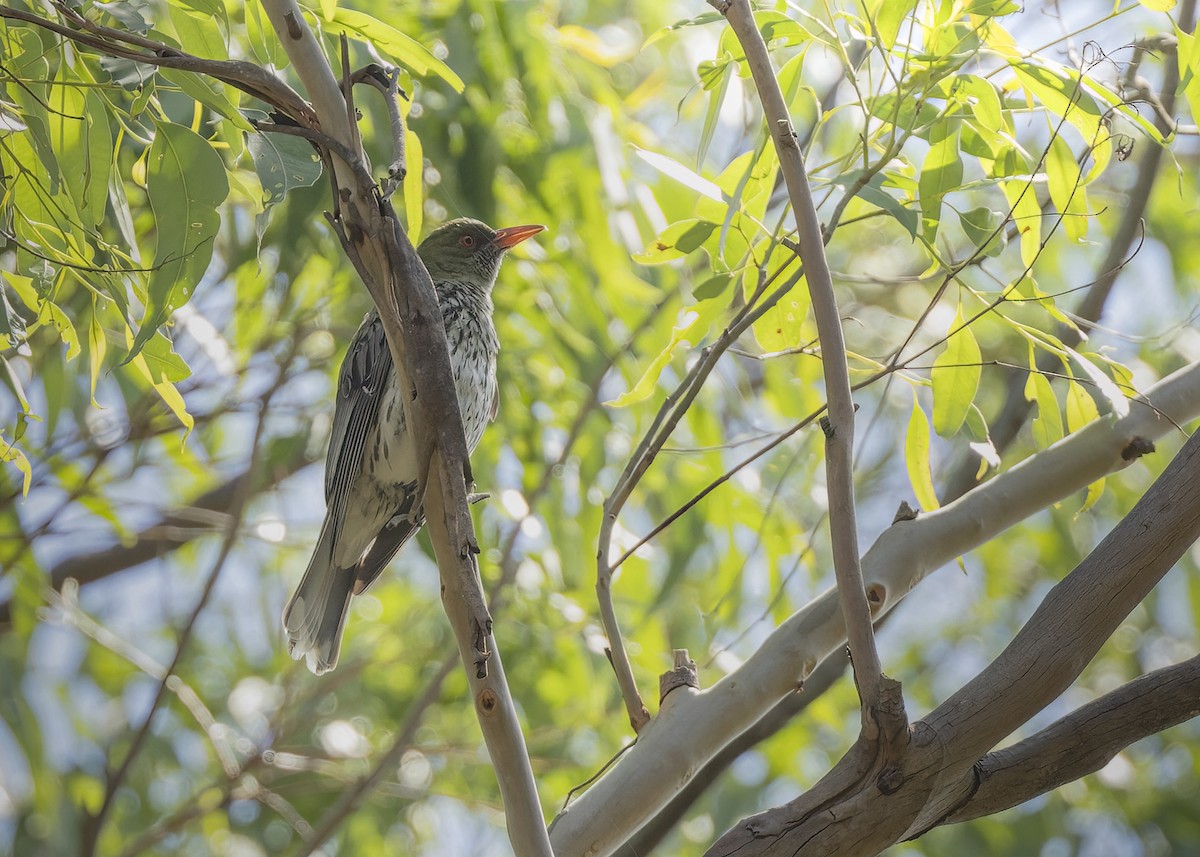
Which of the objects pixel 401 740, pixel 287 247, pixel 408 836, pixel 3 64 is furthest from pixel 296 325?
pixel 408 836

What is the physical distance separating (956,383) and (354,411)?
4.89ft

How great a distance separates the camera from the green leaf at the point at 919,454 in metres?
1.96

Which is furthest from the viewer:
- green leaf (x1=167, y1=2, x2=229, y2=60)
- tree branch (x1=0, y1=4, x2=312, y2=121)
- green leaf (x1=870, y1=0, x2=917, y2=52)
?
green leaf (x1=167, y1=2, x2=229, y2=60)

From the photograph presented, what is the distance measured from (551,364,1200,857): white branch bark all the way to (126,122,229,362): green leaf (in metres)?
0.98

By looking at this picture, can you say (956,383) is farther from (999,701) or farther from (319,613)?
(319,613)

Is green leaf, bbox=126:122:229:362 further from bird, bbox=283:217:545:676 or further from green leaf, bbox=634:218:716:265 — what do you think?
bird, bbox=283:217:545:676

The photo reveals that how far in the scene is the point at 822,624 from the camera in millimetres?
1982

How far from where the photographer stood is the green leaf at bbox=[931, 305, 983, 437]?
191 centimetres

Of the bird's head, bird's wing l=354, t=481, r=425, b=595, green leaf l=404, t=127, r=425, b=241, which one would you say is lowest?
green leaf l=404, t=127, r=425, b=241

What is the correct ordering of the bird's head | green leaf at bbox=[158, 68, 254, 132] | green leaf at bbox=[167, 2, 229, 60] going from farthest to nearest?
the bird's head
green leaf at bbox=[167, 2, 229, 60]
green leaf at bbox=[158, 68, 254, 132]

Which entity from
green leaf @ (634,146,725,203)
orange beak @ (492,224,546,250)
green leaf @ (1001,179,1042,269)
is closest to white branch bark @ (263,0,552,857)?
green leaf @ (634,146,725,203)

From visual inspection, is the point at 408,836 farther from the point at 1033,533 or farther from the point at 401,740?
the point at 1033,533

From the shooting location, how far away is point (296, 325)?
3.56 metres

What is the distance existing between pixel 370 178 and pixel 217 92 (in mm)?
265
